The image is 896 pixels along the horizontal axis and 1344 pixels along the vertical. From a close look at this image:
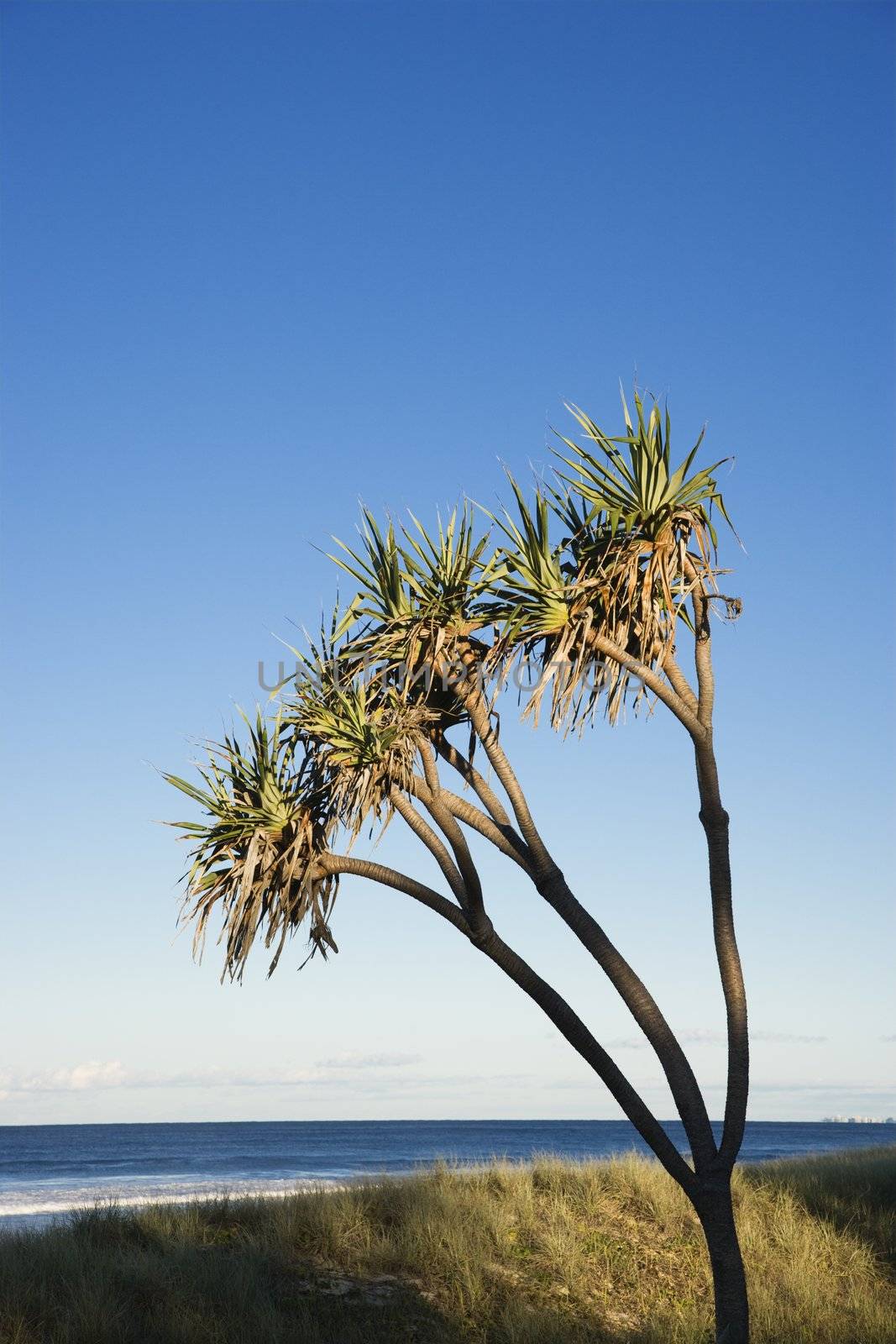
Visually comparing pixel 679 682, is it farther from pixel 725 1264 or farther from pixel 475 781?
pixel 725 1264

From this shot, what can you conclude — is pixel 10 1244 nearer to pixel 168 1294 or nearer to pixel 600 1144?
pixel 168 1294

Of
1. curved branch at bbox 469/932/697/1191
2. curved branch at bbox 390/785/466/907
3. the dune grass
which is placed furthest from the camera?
curved branch at bbox 390/785/466/907

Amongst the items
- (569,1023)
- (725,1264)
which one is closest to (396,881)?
(569,1023)

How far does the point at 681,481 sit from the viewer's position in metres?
10.4

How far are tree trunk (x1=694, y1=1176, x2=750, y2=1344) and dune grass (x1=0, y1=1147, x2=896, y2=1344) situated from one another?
60 cm

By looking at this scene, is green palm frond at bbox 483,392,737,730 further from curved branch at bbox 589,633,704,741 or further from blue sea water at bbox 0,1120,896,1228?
blue sea water at bbox 0,1120,896,1228

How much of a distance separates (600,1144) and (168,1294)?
6349cm

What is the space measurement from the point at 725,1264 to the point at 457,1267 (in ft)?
10.6

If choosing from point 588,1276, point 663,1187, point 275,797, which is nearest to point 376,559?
point 275,797

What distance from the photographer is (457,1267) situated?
11852mm

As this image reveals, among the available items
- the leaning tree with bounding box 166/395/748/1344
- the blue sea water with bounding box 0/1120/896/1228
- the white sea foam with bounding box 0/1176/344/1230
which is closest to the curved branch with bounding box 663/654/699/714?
the leaning tree with bounding box 166/395/748/1344

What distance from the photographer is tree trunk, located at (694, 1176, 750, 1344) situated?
9.61 metres

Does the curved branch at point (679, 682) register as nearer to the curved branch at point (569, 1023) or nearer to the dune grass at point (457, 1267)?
the curved branch at point (569, 1023)

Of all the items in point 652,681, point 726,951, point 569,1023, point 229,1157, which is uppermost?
point 652,681
